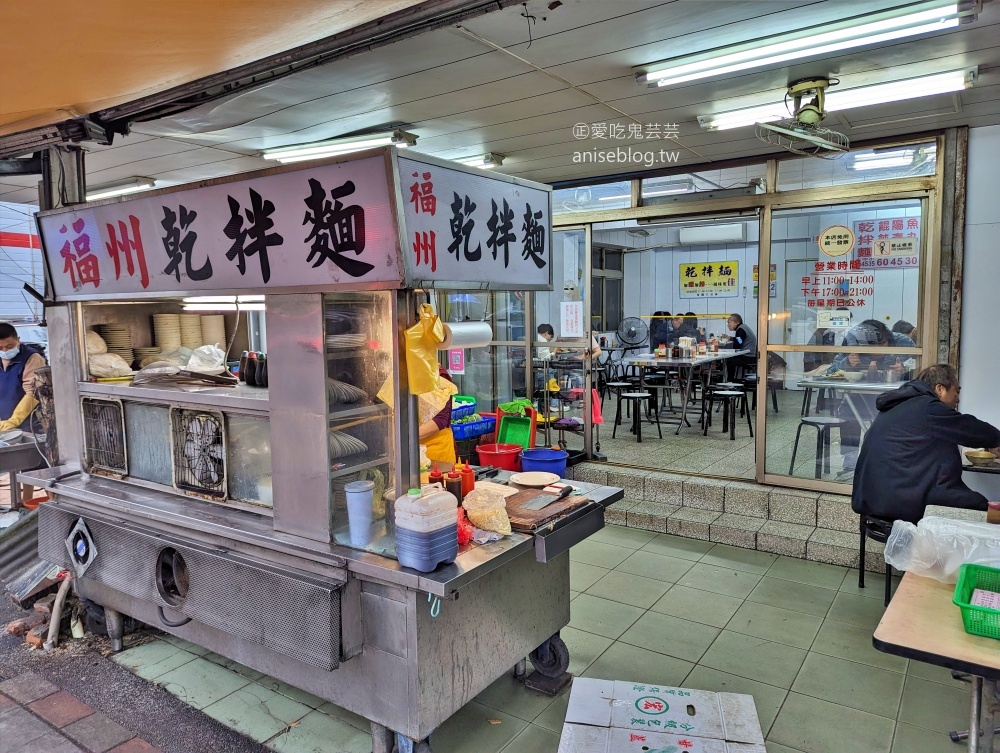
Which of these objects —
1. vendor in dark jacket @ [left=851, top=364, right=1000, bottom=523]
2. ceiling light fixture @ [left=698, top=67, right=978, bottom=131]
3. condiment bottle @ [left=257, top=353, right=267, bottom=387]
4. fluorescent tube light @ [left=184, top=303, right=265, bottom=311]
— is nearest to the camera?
condiment bottle @ [left=257, top=353, right=267, bottom=387]

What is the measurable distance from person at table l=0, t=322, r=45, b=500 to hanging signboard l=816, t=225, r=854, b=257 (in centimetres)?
736

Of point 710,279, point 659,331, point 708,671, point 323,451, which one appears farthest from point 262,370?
point 710,279

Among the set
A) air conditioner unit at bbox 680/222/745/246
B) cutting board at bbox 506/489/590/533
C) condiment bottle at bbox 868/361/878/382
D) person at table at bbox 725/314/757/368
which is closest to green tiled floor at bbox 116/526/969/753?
cutting board at bbox 506/489/590/533

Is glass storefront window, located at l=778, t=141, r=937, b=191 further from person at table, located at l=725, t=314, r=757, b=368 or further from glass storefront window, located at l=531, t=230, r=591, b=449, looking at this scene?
person at table, located at l=725, t=314, r=757, b=368

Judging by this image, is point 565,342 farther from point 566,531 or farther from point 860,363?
point 566,531

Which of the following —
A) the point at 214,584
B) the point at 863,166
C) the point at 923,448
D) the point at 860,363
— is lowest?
the point at 214,584

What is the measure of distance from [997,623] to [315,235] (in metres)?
2.87

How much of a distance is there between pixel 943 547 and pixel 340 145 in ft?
15.7

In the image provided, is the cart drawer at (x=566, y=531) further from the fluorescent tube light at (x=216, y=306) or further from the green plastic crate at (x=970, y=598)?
the fluorescent tube light at (x=216, y=306)

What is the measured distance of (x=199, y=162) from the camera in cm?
587

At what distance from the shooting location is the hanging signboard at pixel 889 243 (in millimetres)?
5160

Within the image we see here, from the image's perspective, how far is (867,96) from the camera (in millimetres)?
4172

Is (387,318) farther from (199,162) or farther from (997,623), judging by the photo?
(199,162)

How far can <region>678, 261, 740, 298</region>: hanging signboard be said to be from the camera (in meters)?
13.4
